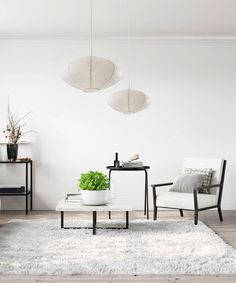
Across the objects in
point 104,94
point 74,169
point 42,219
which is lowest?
point 42,219

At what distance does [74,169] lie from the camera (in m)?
7.95

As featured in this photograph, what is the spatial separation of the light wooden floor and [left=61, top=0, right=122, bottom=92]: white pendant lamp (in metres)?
1.78

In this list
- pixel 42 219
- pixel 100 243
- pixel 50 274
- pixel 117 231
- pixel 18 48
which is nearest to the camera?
pixel 50 274

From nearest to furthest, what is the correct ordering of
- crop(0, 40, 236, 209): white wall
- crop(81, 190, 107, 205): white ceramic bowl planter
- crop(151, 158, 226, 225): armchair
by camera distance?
crop(81, 190, 107, 205): white ceramic bowl planter
crop(151, 158, 226, 225): armchair
crop(0, 40, 236, 209): white wall

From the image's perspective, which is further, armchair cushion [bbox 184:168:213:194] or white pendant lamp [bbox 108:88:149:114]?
armchair cushion [bbox 184:168:213:194]

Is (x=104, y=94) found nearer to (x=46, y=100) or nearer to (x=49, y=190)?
(x=46, y=100)

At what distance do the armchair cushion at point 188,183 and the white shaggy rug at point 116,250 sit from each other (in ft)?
1.76

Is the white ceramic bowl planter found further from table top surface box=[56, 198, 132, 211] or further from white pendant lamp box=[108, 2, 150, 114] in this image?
white pendant lamp box=[108, 2, 150, 114]

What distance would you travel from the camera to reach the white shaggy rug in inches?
163

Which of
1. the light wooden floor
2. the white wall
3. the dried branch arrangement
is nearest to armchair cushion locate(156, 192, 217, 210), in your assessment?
the light wooden floor

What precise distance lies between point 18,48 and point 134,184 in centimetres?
266

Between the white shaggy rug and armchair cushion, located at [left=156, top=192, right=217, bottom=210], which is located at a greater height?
armchair cushion, located at [left=156, top=192, right=217, bottom=210]

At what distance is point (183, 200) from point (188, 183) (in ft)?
1.21

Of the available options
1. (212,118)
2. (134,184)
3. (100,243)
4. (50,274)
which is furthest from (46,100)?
(50,274)
